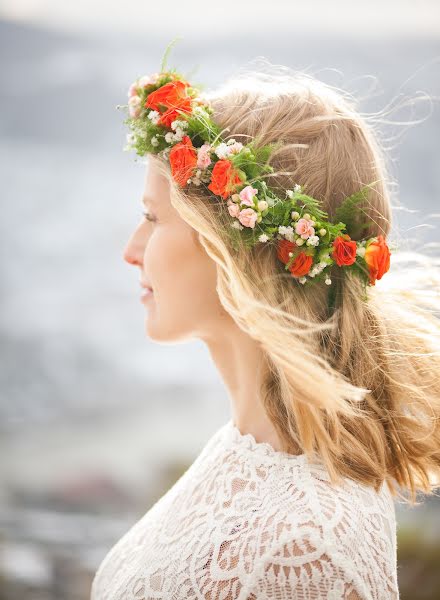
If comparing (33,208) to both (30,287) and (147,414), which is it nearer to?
(30,287)

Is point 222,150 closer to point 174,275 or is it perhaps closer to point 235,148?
point 235,148

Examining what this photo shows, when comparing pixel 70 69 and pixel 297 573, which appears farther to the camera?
pixel 70 69

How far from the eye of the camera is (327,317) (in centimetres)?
145

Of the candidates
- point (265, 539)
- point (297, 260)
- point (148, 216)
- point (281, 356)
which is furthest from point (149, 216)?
point (265, 539)

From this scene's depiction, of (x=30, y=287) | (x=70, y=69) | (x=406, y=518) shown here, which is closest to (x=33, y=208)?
(x=30, y=287)

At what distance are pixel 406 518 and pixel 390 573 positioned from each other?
243cm

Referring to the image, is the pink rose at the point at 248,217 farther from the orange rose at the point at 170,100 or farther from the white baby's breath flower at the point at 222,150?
the orange rose at the point at 170,100

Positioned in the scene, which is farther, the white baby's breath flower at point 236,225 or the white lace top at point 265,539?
the white baby's breath flower at point 236,225

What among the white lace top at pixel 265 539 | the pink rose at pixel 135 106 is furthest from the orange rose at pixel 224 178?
the white lace top at pixel 265 539

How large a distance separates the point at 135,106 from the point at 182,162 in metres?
0.28

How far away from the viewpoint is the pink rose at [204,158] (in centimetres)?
143

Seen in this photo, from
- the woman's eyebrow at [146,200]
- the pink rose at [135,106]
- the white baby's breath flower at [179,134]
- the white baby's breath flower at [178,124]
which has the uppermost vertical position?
the pink rose at [135,106]

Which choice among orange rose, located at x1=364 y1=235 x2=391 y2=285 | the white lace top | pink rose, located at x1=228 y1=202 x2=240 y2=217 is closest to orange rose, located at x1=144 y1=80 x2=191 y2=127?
pink rose, located at x1=228 y1=202 x2=240 y2=217

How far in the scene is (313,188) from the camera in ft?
4.67
